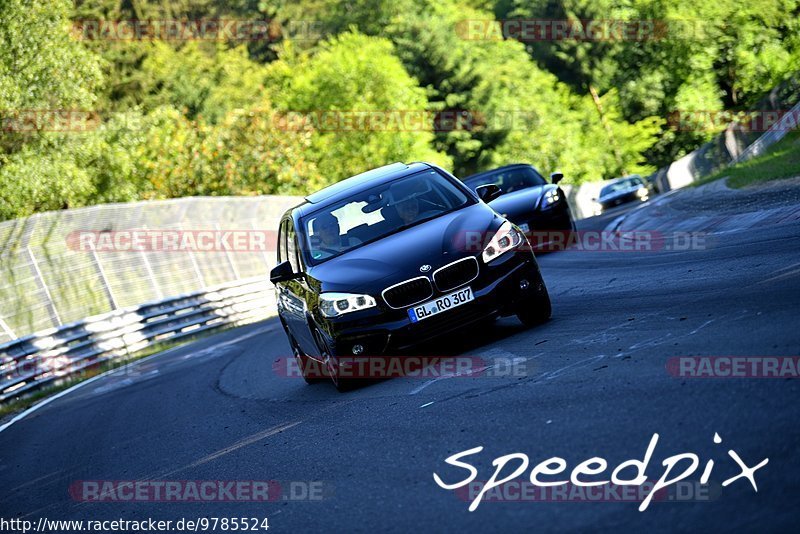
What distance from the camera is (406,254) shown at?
892cm

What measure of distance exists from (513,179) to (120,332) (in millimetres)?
8443

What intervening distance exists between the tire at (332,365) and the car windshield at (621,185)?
33.5 m

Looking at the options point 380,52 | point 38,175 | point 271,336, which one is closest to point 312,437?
point 271,336

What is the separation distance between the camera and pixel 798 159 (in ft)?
65.6

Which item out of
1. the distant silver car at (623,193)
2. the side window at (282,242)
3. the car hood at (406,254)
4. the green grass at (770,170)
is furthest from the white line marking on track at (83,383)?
the distant silver car at (623,193)

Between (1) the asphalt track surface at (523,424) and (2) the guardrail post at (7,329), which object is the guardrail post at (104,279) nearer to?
(2) the guardrail post at (7,329)

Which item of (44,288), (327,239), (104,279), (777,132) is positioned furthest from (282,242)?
(777,132)

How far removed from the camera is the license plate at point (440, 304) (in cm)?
867

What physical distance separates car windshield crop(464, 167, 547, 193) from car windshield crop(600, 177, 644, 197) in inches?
900

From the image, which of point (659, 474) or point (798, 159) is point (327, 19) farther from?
point (659, 474)

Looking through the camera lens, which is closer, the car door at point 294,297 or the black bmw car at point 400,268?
the black bmw car at point 400,268

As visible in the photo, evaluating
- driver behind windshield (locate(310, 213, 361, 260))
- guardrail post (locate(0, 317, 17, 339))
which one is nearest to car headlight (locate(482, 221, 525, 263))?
driver behind windshield (locate(310, 213, 361, 260))

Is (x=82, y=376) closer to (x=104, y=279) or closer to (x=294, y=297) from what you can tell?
(x=104, y=279)

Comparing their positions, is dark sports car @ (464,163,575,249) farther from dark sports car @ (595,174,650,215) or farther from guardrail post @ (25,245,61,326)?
dark sports car @ (595,174,650,215)
